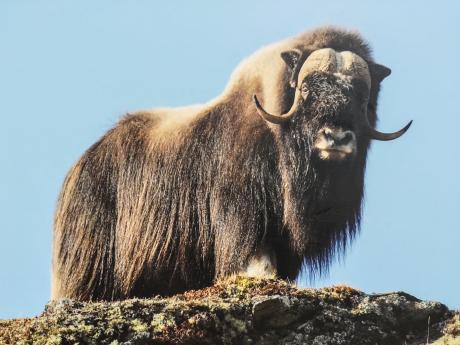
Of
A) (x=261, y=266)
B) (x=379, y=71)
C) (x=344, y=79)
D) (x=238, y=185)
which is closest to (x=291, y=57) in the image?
(x=344, y=79)

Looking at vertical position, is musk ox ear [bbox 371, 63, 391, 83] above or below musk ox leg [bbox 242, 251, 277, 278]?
above

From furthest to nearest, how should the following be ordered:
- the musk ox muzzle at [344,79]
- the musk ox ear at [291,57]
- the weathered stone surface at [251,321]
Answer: the musk ox ear at [291,57]
the musk ox muzzle at [344,79]
the weathered stone surface at [251,321]

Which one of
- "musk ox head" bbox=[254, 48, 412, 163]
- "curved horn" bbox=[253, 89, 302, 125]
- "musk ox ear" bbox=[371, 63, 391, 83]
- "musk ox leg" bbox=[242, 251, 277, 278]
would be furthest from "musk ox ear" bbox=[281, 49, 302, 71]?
"musk ox leg" bbox=[242, 251, 277, 278]

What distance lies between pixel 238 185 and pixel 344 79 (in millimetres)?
1013

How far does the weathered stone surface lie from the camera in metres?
5.09

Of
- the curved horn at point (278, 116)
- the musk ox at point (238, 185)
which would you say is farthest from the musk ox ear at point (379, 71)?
the curved horn at point (278, 116)

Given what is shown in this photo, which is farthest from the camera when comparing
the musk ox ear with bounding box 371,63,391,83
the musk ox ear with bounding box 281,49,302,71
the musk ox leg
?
the musk ox ear with bounding box 371,63,391,83

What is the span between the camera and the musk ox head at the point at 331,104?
23.7 feet

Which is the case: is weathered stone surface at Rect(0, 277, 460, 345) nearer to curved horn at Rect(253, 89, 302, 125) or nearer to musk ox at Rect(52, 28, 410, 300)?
musk ox at Rect(52, 28, 410, 300)

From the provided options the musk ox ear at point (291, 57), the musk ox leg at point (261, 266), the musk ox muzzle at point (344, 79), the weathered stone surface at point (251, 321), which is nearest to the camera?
the weathered stone surface at point (251, 321)

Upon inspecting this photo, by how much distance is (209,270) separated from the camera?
7.34 meters

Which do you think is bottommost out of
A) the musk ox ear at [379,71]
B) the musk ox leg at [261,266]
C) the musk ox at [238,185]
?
the musk ox leg at [261,266]

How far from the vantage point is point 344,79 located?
24.1 ft

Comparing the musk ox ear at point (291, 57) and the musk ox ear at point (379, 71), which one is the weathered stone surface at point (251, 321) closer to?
the musk ox ear at point (291, 57)
